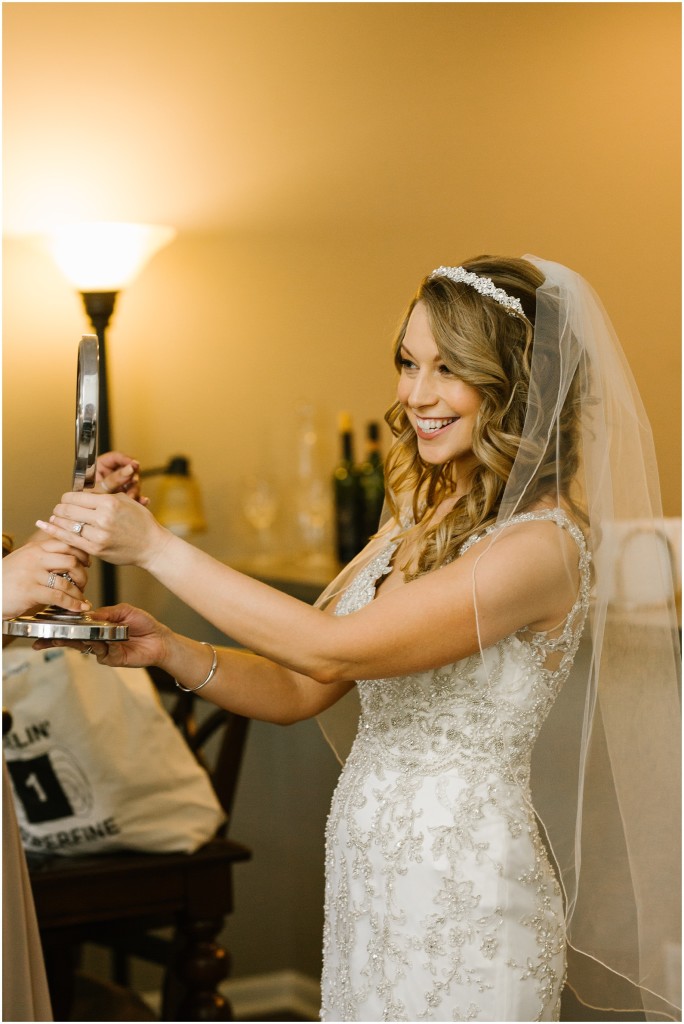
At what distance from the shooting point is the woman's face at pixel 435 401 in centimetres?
177

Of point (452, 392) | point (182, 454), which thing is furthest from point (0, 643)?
point (182, 454)

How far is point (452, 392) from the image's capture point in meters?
1.76

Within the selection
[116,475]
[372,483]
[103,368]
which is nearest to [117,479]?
[116,475]

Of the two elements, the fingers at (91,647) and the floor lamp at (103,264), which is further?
the floor lamp at (103,264)

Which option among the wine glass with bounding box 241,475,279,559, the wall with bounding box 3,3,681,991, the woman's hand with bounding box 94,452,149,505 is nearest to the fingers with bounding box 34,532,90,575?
the woman's hand with bounding box 94,452,149,505

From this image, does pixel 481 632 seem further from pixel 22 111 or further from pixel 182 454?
pixel 22 111

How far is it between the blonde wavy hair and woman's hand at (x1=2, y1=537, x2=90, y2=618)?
1.70 ft

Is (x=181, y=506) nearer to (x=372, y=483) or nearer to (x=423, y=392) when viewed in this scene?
(x=372, y=483)

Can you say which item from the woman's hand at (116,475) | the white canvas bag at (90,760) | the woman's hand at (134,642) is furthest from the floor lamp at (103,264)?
the woman's hand at (134,642)

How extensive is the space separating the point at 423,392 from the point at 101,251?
176 cm

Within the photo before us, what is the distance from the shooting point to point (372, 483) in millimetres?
3562

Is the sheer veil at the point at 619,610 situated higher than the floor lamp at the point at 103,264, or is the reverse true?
the floor lamp at the point at 103,264

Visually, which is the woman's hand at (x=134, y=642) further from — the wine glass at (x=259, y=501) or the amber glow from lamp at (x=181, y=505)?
the wine glass at (x=259, y=501)

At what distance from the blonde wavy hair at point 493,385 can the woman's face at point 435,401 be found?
0.02 metres
